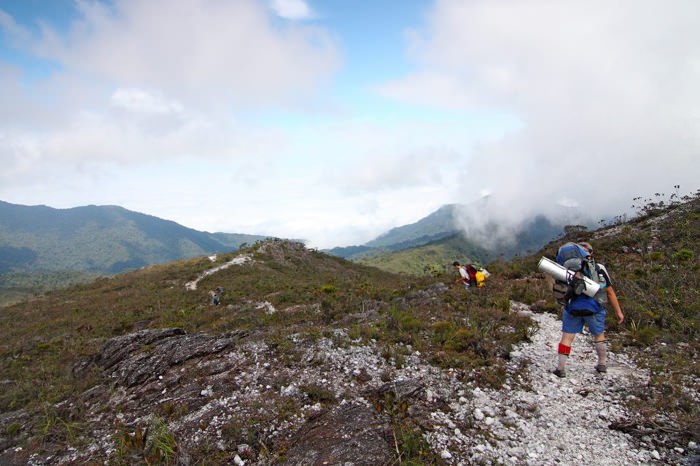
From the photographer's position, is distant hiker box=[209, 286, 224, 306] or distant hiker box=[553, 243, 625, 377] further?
distant hiker box=[209, 286, 224, 306]

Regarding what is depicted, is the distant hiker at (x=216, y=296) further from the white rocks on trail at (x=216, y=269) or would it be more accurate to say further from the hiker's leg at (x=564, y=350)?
the hiker's leg at (x=564, y=350)

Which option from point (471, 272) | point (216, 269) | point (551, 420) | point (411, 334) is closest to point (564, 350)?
point (551, 420)

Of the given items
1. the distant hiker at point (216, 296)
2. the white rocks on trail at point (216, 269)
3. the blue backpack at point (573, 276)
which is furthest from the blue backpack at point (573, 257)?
the white rocks on trail at point (216, 269)

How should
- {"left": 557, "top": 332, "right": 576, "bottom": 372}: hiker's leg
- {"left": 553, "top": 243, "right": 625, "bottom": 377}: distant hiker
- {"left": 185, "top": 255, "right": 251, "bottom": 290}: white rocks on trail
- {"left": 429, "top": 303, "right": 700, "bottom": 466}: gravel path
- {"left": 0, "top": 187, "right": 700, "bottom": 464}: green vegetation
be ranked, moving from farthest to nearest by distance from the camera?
{"left": 185, "top": 255, "right": 251, "bottom": 290}: white rocks on trail < {"left": 557, "top": 332, "right": 576, "bottom": 372}: hiker's leg < {"left": 553, "top": 243, "right": 625, "bottom": 377}: distant hiker < {"left": 0, "top": 187, "right": 700, "bottom": 464}: green vegetation < {"left": 429, "top": 303, "right": 700, "bottom": 466}: gravel path

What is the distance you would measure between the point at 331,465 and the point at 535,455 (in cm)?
414

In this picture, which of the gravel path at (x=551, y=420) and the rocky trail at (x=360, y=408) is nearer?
the gravel path at (x=551, y=420)

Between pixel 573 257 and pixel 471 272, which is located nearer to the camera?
pixel 573 257

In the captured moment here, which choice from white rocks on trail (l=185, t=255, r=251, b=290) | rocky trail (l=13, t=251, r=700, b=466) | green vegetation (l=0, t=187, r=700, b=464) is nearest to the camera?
rocky trail (l=13, t=251, r=700, b=466)

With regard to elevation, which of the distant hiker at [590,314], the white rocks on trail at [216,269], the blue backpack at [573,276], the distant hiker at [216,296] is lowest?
the distant hiker at [216,296]

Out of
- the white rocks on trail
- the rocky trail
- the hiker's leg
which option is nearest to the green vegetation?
the rocky trail

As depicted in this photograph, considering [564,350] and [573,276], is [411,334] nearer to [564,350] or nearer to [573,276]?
[564,350]

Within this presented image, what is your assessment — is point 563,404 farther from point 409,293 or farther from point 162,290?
point 162,290

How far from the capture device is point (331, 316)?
18.2 meters

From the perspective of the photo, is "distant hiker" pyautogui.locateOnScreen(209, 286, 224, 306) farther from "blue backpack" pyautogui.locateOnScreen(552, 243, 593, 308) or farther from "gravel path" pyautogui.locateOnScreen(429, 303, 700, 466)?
"blue backpack" pyautogui.locateOnScreen(552, 243, 593, 308)
